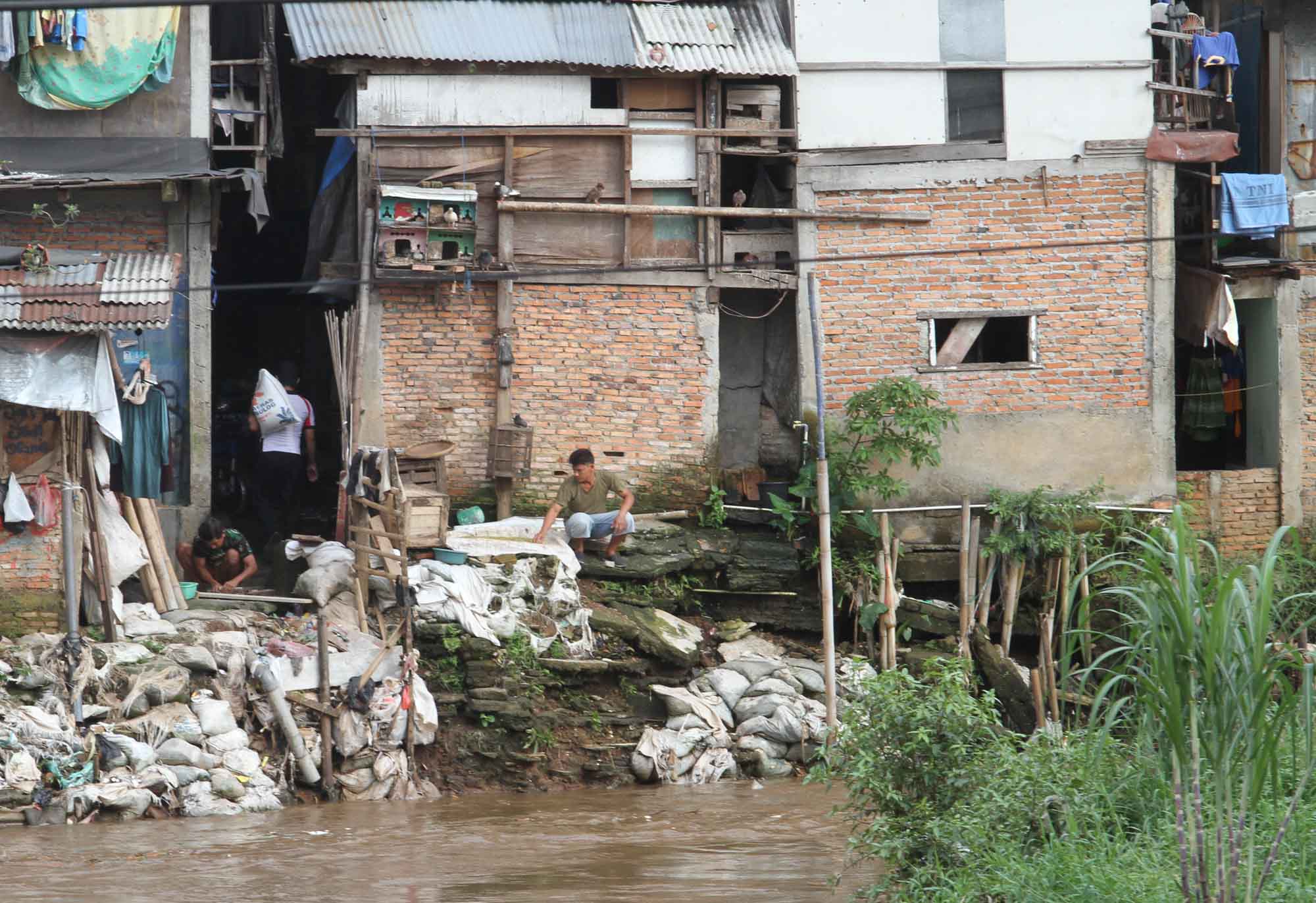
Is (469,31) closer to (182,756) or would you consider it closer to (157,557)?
(157,557)

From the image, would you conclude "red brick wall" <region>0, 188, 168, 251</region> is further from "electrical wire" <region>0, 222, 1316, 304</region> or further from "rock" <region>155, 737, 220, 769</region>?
"rock" <region>155, 737, 220, 769</region>

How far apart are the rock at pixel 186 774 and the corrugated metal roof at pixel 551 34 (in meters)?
6.78

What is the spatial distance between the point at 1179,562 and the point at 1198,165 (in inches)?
448

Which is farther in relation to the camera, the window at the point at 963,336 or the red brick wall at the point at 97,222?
the window at the point at 963,336

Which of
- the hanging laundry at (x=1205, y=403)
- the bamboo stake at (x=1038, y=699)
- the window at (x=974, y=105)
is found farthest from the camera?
the hanging laundry at (x=1205, y=403)

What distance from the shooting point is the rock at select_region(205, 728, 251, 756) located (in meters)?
11.8

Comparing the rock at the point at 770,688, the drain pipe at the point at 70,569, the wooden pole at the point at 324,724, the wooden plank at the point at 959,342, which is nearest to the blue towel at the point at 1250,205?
the wooden plank at the point at 959,342

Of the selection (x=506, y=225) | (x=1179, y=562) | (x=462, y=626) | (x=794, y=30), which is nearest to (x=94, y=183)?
(x=506, y=225)

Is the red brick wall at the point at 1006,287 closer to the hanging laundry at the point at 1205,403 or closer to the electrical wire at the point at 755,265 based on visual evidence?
the electrical wire at the point at 755,265

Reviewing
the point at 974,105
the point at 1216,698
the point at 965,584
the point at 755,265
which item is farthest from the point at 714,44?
the point at 1216,698

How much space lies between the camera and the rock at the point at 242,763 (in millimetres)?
11805

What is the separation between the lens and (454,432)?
51.3 feet

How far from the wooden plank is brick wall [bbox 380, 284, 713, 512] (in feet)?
7.64

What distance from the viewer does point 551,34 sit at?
15578 millimetres
